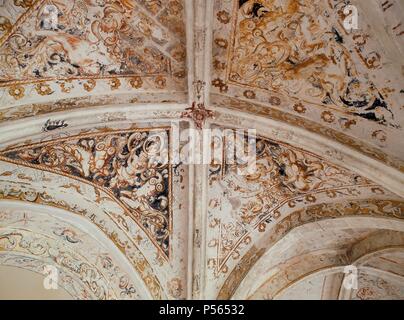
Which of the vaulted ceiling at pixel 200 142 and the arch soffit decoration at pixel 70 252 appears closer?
the vaulted ceiling at pixel 200 142

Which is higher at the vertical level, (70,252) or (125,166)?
(125,166)

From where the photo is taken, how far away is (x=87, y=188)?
6156 millimetres

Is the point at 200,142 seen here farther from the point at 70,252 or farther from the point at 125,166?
the point at 70,252

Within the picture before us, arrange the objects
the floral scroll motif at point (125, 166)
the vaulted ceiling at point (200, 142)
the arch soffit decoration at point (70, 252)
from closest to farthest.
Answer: the vaulted ceiling at point (200, 142)
the floral scroll motif at point (125, 166)
the arch soffit decoration at point (70, 252)

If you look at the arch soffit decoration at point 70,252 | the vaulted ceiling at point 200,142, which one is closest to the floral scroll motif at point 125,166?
the vaulted ceiling at point 200,142

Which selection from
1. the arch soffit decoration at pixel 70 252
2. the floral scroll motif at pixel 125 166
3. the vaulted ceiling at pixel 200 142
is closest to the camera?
the vaulted ceiling at pixel 200 142

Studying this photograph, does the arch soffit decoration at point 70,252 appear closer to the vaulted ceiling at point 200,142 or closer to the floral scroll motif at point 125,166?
the vaulted ceiling at point 200,142

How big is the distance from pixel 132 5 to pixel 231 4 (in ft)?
3.63

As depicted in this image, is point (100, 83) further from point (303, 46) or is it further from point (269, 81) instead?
point (303, 46)

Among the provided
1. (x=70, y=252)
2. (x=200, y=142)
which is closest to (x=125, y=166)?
(x=200, y=142)

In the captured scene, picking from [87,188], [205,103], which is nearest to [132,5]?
[205,103]

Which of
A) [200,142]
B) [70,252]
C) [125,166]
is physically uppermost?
[200,142]

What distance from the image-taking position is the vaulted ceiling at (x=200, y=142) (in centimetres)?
516

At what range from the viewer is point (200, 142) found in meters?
6.31
